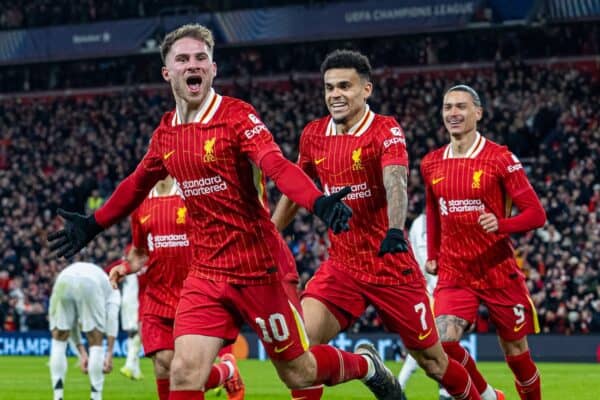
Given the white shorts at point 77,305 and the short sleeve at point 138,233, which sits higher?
the short sleeve at point 138,233

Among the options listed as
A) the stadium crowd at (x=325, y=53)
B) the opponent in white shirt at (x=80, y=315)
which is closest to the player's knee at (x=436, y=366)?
the opponent in white shirt at (x=80, y=315)

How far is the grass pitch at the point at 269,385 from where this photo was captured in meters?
15.5

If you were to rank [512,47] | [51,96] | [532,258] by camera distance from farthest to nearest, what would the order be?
[51,96] < [512,47] < [532,258]

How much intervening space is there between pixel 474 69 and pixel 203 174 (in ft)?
100

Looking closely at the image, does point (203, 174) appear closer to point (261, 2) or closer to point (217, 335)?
point (217, 335)

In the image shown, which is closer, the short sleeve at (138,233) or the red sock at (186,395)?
the red sock at (186,395)

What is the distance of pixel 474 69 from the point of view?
37438 millimetres

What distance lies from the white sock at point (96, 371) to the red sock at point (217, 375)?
2.02 metres

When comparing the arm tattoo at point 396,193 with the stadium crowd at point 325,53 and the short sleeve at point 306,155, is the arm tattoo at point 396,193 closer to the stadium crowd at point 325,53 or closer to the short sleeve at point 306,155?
the short sleeve at point 306,155

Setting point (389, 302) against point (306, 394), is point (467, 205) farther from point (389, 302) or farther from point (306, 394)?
point (306, 394)

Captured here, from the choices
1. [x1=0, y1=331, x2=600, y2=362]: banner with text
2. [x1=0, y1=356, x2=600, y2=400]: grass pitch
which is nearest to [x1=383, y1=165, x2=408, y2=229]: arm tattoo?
[x1=0, y1=356, x2=600, y2=400]: grass pitch

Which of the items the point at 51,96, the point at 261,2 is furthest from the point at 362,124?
the point at 51,96

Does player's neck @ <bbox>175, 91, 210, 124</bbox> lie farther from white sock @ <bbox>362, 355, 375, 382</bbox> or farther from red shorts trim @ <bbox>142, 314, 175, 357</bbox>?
red shorts trim @ <bbox>142, 314, 175, 357</bbox>

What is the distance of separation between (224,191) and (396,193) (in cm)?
A: 154
